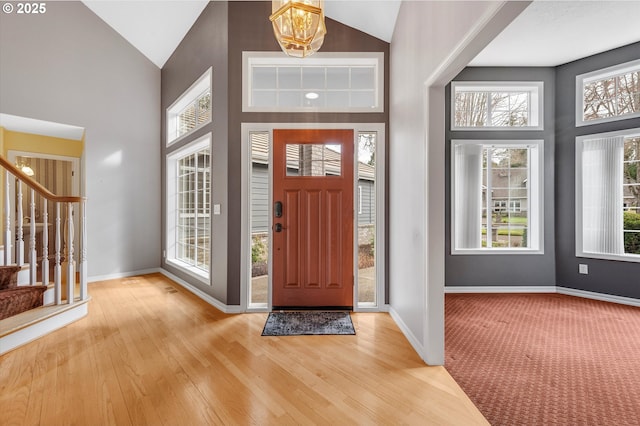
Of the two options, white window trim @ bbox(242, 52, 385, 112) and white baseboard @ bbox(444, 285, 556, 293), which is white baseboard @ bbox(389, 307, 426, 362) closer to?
white baseboard @ bbox(444, 285, 556, 293)

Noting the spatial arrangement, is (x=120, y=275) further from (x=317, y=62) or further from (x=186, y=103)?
(x=317, y=62)

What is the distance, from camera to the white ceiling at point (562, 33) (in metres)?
2.81

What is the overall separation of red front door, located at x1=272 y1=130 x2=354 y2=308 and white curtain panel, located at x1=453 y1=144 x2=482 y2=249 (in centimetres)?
185

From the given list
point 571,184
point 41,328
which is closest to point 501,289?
point 571,184

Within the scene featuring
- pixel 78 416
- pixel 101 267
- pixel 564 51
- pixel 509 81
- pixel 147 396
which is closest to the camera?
pixel 78 416

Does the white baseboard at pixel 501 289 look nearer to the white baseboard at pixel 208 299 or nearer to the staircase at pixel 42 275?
the white baseboard at pixel 208 299

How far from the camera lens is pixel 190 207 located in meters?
4.36

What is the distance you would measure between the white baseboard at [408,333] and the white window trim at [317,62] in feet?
7.41

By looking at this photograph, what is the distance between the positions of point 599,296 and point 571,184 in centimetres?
153

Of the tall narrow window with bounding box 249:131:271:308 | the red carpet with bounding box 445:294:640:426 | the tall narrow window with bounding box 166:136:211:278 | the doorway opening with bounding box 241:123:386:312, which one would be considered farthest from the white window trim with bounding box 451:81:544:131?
the tall narrow window with bounding box 166:136:211:278

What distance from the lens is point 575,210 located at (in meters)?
3.79

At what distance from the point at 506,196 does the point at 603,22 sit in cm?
215

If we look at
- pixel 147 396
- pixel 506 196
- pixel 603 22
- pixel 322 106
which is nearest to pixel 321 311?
pixel 147 396

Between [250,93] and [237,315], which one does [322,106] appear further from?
[237,315]
